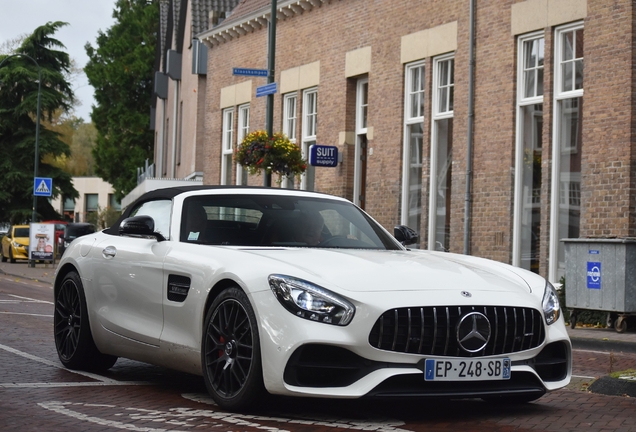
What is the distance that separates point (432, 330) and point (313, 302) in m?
0.67

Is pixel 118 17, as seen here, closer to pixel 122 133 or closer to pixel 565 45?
pixel 122 133

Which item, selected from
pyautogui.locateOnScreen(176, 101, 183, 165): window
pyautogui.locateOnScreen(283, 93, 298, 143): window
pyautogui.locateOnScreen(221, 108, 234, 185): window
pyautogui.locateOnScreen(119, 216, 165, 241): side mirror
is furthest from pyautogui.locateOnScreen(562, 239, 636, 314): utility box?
pyautogui.locateOnScreen(176, 101, 183, 165): window

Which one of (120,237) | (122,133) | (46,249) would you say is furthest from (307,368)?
(122,133)

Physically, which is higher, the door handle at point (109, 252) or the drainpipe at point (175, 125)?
the drainpipe at point (175, 125)

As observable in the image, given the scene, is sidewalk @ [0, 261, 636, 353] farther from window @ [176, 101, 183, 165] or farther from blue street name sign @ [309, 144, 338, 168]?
window @ [176, 101, 183, 165]

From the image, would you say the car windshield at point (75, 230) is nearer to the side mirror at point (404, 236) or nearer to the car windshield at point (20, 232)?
the car windshield at point (20, 232)

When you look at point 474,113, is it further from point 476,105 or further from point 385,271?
point 385,271

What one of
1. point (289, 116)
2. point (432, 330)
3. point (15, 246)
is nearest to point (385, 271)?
point (432, 330)

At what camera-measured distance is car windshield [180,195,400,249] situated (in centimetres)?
744

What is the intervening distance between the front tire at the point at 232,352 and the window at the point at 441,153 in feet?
51.0

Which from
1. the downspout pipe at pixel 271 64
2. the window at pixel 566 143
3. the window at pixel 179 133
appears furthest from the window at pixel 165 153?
the window at pixel 566 143

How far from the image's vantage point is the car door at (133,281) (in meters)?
7.46

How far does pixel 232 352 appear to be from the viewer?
6477 millimetres

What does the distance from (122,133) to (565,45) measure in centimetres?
4861
